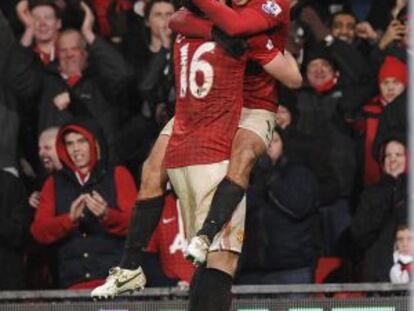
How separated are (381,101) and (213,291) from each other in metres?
3.78

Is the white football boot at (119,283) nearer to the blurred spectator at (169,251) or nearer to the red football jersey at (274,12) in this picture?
the red football jersey at (274,12)

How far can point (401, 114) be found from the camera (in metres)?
13.4

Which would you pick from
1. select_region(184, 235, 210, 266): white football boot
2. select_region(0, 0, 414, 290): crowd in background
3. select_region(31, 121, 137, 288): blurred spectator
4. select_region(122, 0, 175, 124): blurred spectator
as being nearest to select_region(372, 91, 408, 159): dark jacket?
select_region(0, 0, 414, 290): crowd in background

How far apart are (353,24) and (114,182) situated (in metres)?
2.70

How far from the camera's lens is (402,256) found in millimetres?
12484

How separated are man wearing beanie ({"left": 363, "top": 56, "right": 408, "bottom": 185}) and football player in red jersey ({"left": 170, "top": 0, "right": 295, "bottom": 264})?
9.74 feet

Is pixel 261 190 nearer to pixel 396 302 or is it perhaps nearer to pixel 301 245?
pixel 301 245

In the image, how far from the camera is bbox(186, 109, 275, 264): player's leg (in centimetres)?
986

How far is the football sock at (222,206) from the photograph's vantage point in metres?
9.95

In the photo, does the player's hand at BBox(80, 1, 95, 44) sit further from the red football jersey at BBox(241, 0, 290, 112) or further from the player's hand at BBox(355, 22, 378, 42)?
the red football jersey at BBox(241, 0, 290, 112)

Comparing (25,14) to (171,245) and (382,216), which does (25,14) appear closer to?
(171,245)

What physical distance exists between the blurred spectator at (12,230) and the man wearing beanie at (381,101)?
248cm

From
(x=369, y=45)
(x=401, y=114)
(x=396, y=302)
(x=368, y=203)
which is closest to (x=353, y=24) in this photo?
(x=369, y=45)

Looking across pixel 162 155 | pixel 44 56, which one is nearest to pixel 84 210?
pixel 44 56
